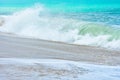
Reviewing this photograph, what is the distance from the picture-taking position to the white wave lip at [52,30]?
1614 centimetres

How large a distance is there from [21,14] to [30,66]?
1633 centimetres

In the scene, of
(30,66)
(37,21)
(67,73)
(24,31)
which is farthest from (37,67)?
(37,21)

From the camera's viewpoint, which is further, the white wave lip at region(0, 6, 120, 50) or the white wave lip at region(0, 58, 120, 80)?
the white wave lip at region(0, 6, 120, 50)

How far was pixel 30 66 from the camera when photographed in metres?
8.24

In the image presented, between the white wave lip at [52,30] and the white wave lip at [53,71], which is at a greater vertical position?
the white wave lip at [52,30]

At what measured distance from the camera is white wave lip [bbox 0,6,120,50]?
53.0 ft

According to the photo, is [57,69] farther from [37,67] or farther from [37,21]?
[37,21]

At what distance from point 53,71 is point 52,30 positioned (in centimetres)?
1206

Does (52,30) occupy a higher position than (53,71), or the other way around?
(52,30)

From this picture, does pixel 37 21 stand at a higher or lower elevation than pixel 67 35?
higher

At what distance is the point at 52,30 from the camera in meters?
19.9

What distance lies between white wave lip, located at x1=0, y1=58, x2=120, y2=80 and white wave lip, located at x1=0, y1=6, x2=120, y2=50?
5.55 m

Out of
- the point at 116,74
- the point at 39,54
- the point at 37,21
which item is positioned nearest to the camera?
the point at 116,74

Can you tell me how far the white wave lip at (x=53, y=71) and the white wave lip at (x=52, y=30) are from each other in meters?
5.55
